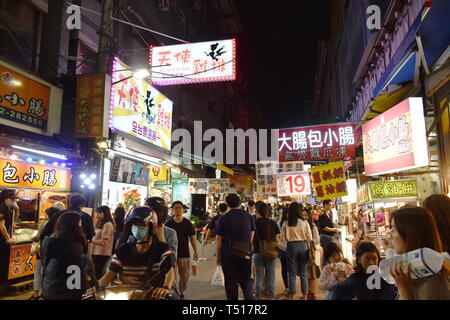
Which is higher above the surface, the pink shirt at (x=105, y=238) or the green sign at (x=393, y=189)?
the green sign at (x=393, y=189)

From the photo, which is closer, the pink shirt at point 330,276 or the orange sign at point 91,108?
the pink shirt at point 330,276

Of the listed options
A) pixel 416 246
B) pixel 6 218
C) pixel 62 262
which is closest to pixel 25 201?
pixel 6 218

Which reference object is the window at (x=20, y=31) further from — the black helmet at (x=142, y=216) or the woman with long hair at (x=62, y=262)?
the black helmet at (x=142, y=216)

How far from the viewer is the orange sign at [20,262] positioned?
25.0 feet

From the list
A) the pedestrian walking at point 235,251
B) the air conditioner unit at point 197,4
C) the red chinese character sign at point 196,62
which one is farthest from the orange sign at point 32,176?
the air conditioner unit at point 197,4

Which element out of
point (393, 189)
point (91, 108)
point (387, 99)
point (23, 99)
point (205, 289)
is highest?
point (91, 108)

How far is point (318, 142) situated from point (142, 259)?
8082 millimetres

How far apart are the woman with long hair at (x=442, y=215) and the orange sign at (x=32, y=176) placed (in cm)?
839

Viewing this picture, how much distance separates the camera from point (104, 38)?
10008 millimetres

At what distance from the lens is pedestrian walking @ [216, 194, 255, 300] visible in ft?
17.9

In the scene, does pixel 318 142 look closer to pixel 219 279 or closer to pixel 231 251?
pixel 231 251

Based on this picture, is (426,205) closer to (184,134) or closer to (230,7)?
(184,134)

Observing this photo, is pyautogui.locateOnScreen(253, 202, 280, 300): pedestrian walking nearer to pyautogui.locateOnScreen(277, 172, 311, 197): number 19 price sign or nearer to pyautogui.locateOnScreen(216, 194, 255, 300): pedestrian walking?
pyautogui.locateOnScreen(216, 194, 255, 300): pedestrian walking

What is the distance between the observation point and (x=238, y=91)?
40000mm
